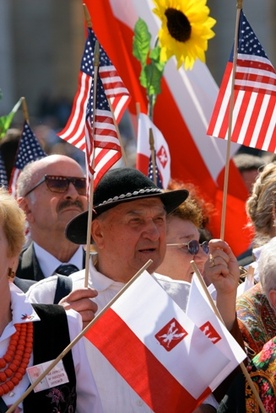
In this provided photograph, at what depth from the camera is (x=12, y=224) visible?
518cm

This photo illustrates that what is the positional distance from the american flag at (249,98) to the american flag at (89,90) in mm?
574

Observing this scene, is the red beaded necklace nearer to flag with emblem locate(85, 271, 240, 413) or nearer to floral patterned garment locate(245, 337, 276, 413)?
flag with emblem locate(85, 271, 240, 413)

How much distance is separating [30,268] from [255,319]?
223 cm

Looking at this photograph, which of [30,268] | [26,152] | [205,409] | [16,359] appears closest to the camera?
[16,359]

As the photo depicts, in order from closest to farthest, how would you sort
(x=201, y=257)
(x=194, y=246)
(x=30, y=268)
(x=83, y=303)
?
(x=83, y=303) → (x=194, y=246) → (x=201, y=257) → (x=30, y=268)

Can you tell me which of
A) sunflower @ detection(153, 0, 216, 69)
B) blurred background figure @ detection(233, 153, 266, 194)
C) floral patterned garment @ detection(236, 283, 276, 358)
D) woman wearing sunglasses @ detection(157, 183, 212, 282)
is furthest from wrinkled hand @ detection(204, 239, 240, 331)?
blurred background figure @ detection(233, 153, 266, 194)

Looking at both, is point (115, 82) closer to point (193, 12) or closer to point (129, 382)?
point (193, 12)

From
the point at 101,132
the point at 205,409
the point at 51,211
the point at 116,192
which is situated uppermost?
the point at 101,132

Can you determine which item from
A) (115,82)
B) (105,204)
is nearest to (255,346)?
(105,204)

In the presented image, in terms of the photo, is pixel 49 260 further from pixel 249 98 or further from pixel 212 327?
pixel 212 327

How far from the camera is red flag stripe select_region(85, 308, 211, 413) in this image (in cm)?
517

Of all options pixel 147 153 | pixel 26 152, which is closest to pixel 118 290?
pixel 147 153

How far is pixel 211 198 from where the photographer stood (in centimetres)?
903

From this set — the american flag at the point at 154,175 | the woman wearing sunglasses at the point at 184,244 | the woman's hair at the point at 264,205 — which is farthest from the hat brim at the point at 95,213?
the american flag at the point at 154,175
